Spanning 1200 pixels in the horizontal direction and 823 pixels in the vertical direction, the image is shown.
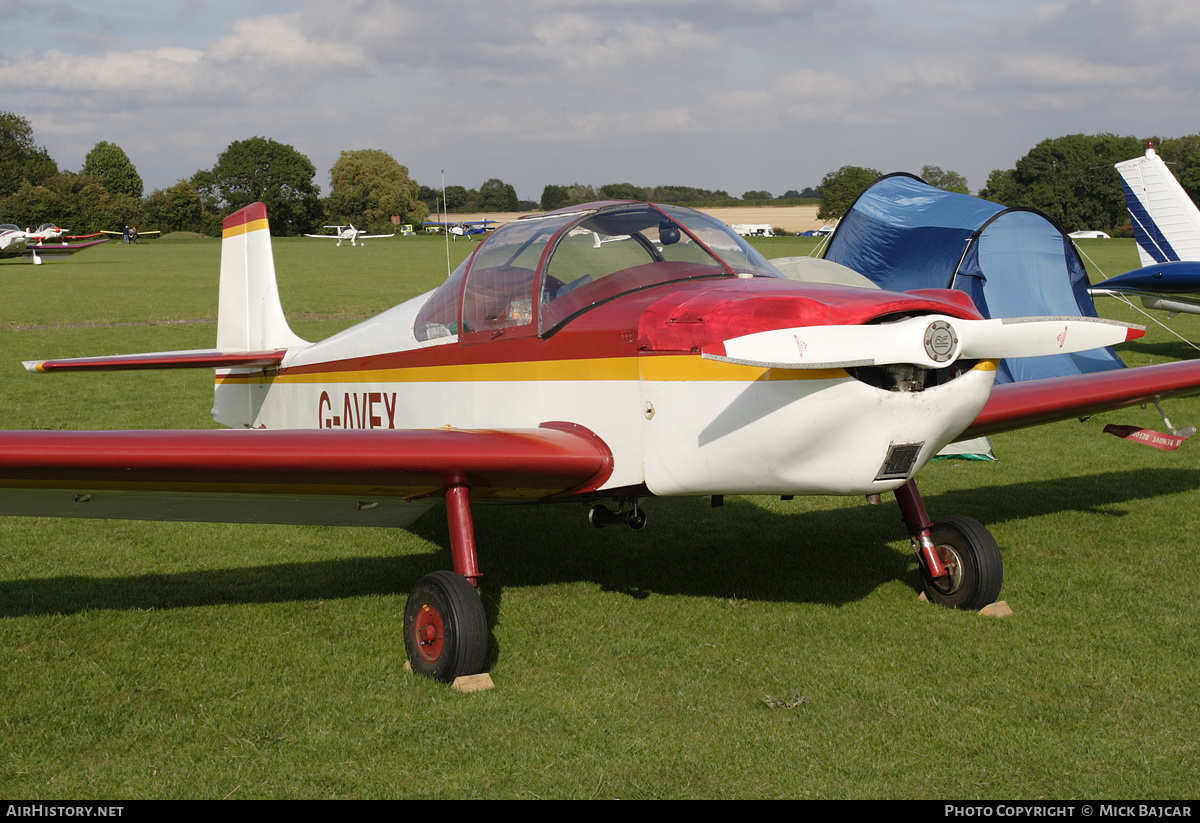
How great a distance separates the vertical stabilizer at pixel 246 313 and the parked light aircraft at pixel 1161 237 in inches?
486

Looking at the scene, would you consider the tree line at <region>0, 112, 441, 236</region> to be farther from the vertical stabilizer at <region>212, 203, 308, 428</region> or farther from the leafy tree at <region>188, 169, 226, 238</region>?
the vertical stabilizer at <region>212, 203, 308, 428</region>

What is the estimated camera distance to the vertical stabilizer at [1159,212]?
1438 centimetres

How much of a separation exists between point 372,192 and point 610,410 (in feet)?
355

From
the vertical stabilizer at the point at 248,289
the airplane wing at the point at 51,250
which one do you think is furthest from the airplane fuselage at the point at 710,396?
the airplane wing at the point at 51,250

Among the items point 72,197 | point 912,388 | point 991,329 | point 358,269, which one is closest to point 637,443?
Answer: point 912,388

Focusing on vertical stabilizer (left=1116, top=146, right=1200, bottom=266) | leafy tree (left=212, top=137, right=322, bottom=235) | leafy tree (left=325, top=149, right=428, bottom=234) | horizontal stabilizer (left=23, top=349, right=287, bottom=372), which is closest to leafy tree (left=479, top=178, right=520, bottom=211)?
vertical stabilizer (left=1116, top=146, right=1200, bottom=266)

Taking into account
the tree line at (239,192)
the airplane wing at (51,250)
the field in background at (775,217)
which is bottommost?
the airplane wing at (51,250)

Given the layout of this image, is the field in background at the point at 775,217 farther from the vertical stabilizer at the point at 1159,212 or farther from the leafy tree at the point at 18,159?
the leafy tree at the point at 18,159

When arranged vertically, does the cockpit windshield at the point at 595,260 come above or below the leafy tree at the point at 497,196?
below

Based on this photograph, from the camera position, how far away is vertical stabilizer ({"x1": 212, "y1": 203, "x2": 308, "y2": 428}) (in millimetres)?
7750

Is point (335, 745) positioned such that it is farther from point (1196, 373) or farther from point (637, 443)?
point (1196, 373)

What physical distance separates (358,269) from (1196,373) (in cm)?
4180

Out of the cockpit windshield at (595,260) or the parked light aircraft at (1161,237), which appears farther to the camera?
the parked light aircraft at (1161,237)

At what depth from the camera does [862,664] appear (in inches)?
175
